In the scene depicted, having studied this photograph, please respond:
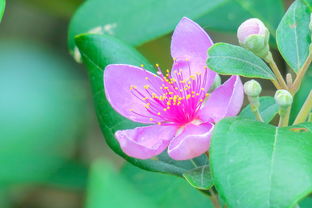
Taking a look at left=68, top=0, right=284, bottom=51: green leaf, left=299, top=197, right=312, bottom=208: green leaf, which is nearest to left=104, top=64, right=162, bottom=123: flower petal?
left=68, top=0, right=284, bottom=51: green leaf

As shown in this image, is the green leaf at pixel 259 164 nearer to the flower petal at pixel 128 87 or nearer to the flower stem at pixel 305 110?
the flower stem at pixel 305 110

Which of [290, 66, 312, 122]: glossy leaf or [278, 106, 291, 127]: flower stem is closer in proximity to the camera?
[278, 106, 291, 127]: flower stem

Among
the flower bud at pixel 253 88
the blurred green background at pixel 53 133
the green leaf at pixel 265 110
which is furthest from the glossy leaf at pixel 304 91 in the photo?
the flower bud at pixel 253 88

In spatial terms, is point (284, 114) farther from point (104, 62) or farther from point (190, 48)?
point (104, 62)

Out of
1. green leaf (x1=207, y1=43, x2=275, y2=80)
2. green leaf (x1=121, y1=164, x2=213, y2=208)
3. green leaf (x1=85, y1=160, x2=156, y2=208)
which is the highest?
green leaf (x1=85, y1=160, x2=156, y2=208)

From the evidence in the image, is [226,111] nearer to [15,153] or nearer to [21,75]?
[15,153]

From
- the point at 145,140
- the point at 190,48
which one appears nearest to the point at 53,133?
the point at 145,140

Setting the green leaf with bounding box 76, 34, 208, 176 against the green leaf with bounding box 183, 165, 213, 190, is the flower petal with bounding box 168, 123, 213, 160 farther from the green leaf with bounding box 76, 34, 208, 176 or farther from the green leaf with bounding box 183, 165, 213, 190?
the green leaf with bounding box 76, 34, 208, 176
